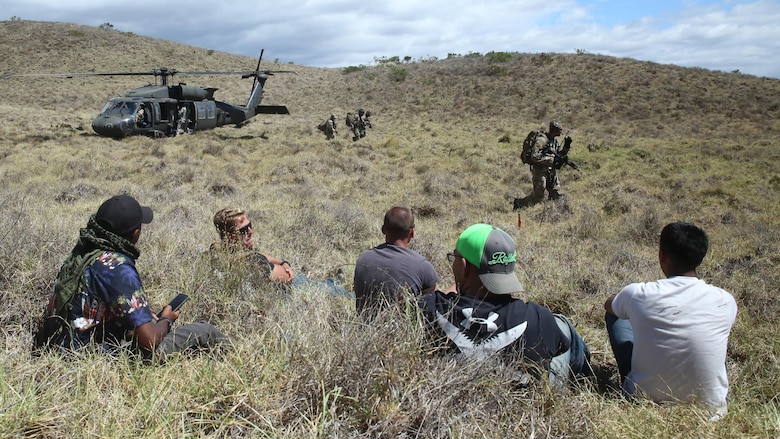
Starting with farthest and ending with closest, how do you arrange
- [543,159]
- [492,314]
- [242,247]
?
1. [543,159]
2. [242,247]
3. [492,314]

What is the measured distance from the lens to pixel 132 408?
208 cm

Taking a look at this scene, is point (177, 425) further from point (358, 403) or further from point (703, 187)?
point (703, 187)

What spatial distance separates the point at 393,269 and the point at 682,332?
1651 millimetres

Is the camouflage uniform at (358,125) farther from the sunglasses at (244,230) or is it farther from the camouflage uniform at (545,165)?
the sunglasses at (244,230)

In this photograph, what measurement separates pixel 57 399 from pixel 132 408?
11.8 inches

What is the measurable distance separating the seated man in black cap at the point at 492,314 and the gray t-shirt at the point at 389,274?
2.08 ft

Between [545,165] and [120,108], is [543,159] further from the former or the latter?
[120,108]

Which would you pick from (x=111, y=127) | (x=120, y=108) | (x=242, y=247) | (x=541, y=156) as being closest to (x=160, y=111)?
(x=120, y=108)

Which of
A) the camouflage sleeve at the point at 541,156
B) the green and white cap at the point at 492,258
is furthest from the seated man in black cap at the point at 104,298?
the camouflage sleeve at the point at 541,156

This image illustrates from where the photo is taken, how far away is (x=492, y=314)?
247 centimetres

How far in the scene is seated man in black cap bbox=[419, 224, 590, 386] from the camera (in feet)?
8.04

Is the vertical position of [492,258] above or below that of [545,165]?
above

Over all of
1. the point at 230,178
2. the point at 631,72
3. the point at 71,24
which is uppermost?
the point at 71,24

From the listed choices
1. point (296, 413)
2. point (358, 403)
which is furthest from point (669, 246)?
point (296, 413)
